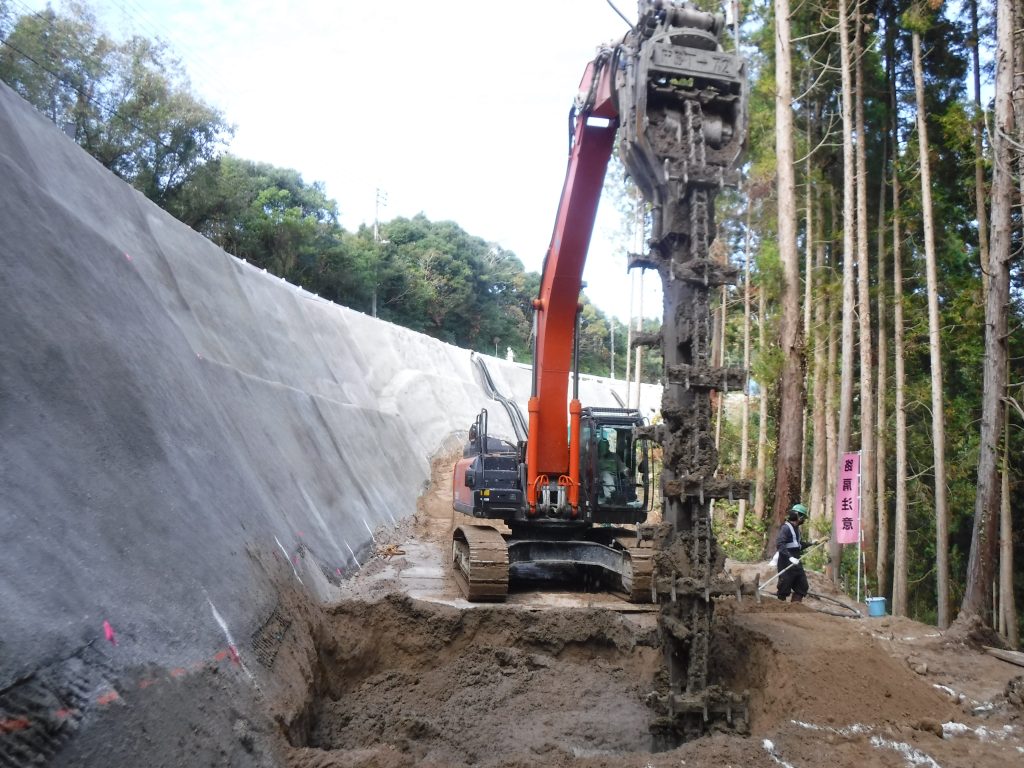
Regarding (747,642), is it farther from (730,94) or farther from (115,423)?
(115,423)

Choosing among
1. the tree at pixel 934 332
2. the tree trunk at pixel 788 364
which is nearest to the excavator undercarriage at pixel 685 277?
the tree trunk at pixel 788 364

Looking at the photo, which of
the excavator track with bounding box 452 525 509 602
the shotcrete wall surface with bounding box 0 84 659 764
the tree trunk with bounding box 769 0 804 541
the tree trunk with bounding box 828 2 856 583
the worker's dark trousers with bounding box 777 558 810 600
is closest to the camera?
the shotcrete wall surface with bounding box 0 84 659 764

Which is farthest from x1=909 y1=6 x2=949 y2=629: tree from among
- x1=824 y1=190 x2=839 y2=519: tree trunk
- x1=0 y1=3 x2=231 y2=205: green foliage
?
x1=0 y1=3 x2=231 y2=205: green foliage

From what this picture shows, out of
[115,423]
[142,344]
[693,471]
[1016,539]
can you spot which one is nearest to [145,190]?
[142,344]

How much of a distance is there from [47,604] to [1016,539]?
19.3 meters

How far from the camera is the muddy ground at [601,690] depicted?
4.71 metres

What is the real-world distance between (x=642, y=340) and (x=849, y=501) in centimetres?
743

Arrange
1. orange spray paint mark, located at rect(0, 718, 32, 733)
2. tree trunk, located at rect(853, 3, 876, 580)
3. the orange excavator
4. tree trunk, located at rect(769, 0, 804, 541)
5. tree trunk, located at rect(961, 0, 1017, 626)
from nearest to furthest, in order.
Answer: orange spray paint mark, located at rect(0, 718, 32, 733), the orange excavator, tree trunk, located at rect(961, 0, 1017, 626), tree trunk, located at rect(769, 0, 804, 541), tree trunk, located at rect(853, 3, 876, 580)

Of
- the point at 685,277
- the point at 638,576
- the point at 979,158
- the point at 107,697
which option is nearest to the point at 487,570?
the point at 638,576

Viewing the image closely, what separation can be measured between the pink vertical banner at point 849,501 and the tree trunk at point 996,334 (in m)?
1.61

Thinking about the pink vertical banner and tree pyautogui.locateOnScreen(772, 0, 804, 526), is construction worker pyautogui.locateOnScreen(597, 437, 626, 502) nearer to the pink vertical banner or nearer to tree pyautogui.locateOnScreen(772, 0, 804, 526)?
tree pyautogui.locateOnScreen(772, 0, 804, 526)

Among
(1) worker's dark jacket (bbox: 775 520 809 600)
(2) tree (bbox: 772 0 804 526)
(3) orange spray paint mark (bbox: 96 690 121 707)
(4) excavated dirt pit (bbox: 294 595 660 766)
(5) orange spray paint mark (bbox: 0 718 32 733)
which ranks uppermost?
(2) tree (bbox: 772 0 804 526)

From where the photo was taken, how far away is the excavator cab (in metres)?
9.98

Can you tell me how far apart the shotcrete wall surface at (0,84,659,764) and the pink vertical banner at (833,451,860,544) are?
7.17 m
